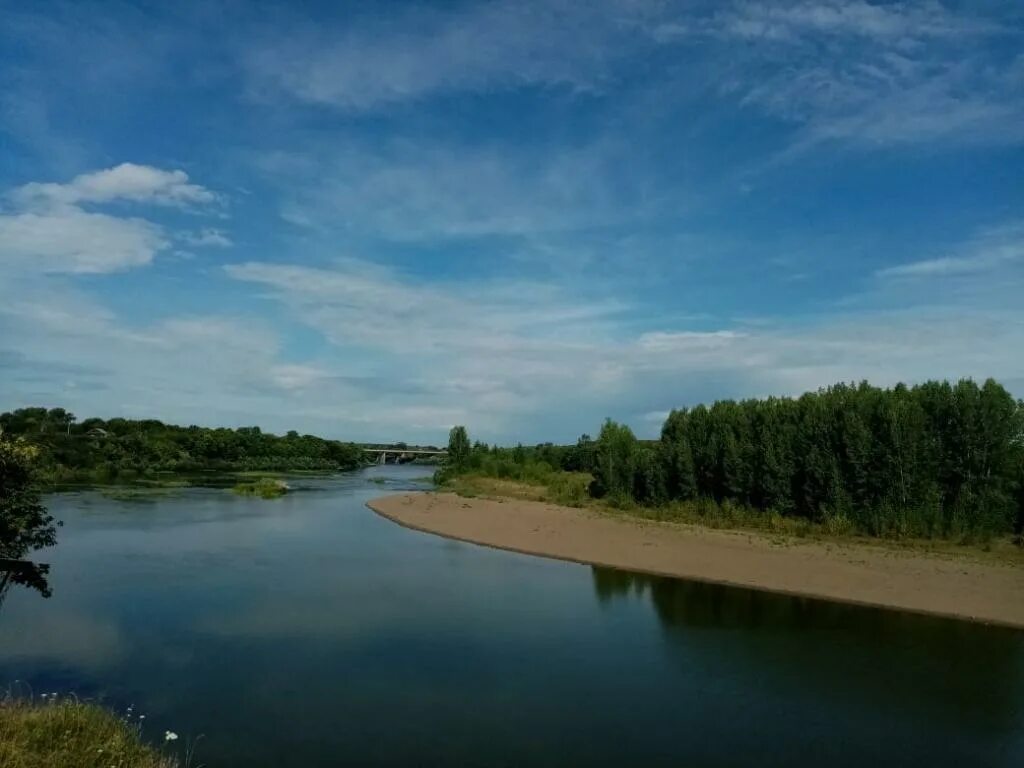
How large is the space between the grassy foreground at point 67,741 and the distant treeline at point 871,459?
29.3m

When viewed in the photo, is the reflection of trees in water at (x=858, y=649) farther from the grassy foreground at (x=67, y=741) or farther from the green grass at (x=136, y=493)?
the green grass at (x=136, y=493)

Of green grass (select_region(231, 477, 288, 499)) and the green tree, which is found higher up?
the green tree

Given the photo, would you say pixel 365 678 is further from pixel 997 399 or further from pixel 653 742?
pixel 997 399

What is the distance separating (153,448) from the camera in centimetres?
8962

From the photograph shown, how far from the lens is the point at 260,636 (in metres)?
18.0

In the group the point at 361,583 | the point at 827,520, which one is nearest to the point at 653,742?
the point at 361,583

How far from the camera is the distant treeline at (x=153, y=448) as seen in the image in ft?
251

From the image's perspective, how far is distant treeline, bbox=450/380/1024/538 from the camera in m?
29.7

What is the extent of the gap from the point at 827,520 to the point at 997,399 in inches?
322

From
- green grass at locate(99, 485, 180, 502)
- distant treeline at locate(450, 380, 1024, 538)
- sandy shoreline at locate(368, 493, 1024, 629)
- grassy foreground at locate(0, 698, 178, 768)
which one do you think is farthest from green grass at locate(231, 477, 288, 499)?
grassy foreground at locate(0, 698, 178, 768)

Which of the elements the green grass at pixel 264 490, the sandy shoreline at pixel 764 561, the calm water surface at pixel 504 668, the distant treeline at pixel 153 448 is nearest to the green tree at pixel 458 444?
the distant treeline at pixel 153 448

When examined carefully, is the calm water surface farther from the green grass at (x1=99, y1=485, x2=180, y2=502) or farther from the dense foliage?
the green grass at (x1=99, y1=485, x2=180, y2=502)

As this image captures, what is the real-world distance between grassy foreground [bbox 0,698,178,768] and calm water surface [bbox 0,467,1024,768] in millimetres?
1789

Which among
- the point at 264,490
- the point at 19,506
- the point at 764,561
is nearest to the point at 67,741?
the point at 19,506
